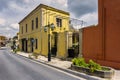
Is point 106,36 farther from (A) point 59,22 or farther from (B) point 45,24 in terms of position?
(A) point 59,22

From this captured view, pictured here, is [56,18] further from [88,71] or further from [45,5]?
[88,71]

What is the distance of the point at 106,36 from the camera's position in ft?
50.1

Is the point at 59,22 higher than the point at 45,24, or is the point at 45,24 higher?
the point at 59,22

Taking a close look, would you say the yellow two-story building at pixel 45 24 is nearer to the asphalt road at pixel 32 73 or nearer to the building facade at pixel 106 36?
the building facade at pixel 106 36

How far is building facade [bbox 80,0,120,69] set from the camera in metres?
14.2

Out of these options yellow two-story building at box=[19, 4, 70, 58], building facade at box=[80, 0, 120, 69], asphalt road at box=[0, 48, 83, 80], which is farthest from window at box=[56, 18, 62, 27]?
asphalt road at box=[0, 48, 83, 80]

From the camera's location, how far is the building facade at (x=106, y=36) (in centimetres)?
1421

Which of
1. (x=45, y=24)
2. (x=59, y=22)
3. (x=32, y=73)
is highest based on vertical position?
(x=59, y=22)

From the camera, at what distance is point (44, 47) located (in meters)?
29.9

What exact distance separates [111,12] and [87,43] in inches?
162

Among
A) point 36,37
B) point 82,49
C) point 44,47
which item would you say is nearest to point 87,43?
point 82,49

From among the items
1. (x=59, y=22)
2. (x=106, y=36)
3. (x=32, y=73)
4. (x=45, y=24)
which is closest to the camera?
(x=32, y=73)

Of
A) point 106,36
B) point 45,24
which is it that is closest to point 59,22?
point 45,24

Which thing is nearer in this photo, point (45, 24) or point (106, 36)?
point (106, 36)
